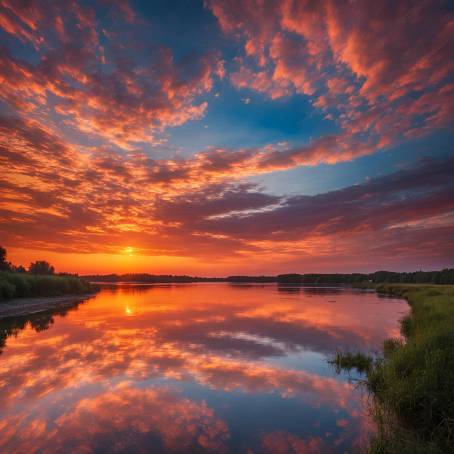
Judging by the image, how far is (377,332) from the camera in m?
29.0

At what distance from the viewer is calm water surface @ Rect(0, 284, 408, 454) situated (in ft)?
32.9

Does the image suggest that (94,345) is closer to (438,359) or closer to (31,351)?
(31,351)

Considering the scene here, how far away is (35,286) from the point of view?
62812 millimetres

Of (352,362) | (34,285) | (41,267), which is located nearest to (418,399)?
(352,362)

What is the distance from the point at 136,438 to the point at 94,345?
52.3 ft

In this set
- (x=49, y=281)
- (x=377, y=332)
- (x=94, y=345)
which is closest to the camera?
(x=94, y=345)

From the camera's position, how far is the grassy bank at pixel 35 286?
49.3 m

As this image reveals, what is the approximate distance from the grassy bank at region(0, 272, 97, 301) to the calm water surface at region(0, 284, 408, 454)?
26214mm

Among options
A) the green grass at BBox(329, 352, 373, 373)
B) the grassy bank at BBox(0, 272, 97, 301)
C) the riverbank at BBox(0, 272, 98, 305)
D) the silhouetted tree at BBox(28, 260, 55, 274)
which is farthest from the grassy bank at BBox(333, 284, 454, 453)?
the silhouetted tree at BBox(28, 260, 55, 274)

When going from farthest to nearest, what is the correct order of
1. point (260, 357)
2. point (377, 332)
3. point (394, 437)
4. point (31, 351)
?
point (377, 332), point (31, 351), point (260, 357), point (394, 437)

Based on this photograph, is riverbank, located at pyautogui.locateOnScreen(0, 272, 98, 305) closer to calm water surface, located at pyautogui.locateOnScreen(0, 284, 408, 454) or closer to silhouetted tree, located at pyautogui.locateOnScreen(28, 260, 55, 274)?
calm water surface, located at pyautogui.locateOnScreen(0, 284, 408, 454)

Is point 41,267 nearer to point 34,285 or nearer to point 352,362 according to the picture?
point 34,285

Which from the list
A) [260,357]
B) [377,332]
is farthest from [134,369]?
[377,332]

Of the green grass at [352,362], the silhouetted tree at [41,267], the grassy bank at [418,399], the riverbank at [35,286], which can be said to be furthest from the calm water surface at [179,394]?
the silhouetted tree at [41,267]
